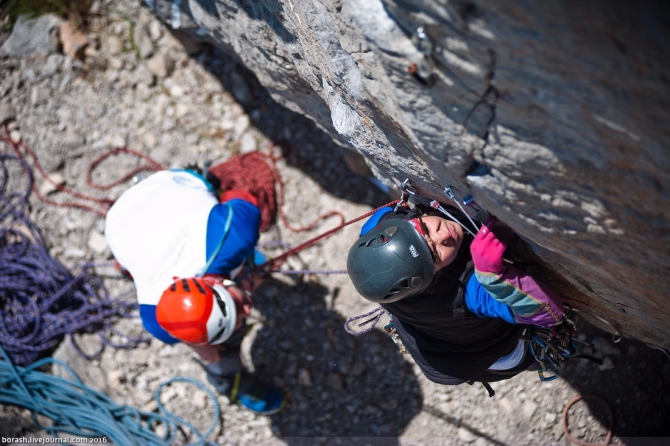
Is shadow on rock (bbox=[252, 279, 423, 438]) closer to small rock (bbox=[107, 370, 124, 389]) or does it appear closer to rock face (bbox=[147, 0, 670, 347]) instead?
small rock (bbox=[107, 370, 124, 389])

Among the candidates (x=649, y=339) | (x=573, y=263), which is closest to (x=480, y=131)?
(x=573, y=263)

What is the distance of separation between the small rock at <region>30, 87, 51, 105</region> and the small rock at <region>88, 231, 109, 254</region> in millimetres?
1420

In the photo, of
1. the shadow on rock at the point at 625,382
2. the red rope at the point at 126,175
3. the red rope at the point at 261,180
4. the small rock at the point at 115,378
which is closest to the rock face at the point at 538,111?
the shadow on rock at the point at 625,382

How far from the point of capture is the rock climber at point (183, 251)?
10.9 feet

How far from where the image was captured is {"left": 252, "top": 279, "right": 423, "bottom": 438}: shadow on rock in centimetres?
427

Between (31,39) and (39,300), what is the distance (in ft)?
8.29

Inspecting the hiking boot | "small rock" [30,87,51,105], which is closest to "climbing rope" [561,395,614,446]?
the hiking boot

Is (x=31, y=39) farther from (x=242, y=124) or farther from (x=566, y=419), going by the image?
(x=566, y=419)

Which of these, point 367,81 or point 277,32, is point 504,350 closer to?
A: point 367,81

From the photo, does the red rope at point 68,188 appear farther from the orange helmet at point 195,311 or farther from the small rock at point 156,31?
the orange helmet at point 195,311

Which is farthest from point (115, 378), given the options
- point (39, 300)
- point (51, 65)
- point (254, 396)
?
point (51, 65)

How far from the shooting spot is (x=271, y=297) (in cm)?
460

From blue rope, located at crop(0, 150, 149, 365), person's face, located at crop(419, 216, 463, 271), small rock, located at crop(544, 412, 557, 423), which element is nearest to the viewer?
person's face, located at crop(419, 216, 463, 271)

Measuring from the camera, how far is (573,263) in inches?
92.7
